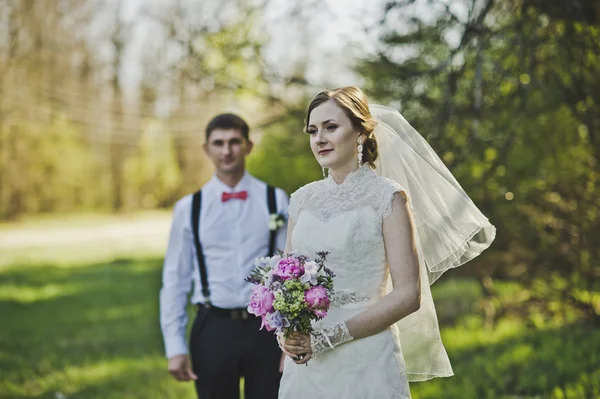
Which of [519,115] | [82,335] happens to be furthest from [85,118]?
[519,115]

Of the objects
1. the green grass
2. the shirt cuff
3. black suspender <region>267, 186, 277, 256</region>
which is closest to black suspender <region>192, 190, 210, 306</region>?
the shirt cuff

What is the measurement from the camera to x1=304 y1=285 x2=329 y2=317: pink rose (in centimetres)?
259

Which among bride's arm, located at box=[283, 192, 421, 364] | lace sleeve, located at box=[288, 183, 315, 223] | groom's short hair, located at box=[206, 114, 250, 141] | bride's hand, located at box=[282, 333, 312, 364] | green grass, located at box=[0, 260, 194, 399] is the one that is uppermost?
groom's short hair, located at box=[206, 114, 250, 141]

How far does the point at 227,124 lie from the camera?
13.8 ft

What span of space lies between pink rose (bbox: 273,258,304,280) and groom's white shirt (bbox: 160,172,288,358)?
145cm

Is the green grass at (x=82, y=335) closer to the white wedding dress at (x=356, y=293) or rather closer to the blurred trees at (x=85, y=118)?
the white wedding dress at (x=356, y=293)

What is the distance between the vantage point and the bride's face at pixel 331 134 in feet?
9.58

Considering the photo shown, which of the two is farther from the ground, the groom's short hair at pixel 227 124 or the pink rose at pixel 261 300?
the groom's short hair at pixel 227 124

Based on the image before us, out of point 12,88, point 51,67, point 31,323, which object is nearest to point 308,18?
point 31,323

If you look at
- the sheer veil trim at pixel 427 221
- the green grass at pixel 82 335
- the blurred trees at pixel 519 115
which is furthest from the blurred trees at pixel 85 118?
the sheer veil trim at pixel 427 221

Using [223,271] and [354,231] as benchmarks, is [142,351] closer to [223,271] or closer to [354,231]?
[223,271]

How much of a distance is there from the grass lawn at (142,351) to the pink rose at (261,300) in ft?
13.3

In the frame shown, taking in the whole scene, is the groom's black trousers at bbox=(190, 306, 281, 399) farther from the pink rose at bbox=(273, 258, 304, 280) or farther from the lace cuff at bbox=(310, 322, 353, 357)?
the pink rose at bbox=(273, 258, 304, 280)

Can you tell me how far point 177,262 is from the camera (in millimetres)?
4203
